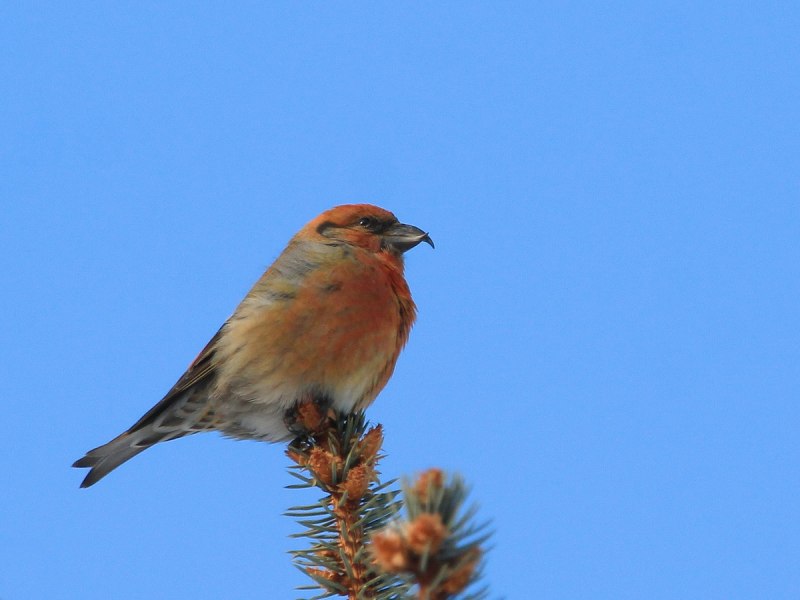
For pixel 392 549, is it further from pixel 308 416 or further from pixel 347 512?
pixel 308 416

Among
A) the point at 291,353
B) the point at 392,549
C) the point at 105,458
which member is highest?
the point at 291,353

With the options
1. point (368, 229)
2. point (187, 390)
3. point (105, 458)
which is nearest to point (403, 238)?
point (368, 229)

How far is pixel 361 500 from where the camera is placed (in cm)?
263

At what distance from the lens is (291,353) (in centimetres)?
411

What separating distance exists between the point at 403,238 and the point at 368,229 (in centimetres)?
20

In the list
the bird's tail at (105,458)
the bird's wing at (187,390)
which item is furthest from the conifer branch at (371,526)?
the bird's tail at (105,458)

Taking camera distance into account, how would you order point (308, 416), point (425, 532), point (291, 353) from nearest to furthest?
point (425, 532) < point (308, 416) < point (291, 353)

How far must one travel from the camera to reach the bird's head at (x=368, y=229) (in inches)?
Answer: 189

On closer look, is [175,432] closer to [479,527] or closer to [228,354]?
[228,354]

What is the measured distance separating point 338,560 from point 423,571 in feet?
3.79

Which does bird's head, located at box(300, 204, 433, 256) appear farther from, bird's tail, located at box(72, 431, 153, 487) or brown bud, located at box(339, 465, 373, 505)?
brown bud, located at box(339, 465, 373, 505)

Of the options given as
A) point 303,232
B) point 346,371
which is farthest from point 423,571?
point 303,232

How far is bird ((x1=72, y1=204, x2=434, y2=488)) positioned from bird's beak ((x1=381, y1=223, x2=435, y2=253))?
0.41ft

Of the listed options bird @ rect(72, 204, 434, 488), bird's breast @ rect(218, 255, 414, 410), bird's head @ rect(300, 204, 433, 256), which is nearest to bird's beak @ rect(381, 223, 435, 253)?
bird's head @ rect(300, 204, 433, 256)
